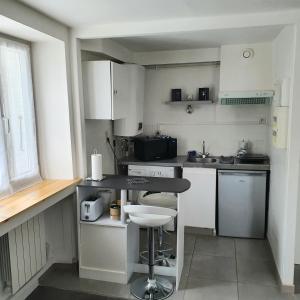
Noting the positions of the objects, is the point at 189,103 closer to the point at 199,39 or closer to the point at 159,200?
the point at 199,39

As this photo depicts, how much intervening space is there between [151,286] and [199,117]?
2420 mm

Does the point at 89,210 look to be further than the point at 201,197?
No

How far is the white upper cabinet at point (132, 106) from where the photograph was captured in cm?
375

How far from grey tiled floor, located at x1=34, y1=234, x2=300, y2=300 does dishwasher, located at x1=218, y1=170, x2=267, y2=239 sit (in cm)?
21

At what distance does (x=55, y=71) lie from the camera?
2910mm

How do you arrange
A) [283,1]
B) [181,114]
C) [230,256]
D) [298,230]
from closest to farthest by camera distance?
[283,1], [298,230], [230,256], [181,114]

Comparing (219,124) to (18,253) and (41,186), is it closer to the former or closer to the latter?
(41,186)

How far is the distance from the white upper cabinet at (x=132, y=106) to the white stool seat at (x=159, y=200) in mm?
1081

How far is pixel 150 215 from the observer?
2.47 meters

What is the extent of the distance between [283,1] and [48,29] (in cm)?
188

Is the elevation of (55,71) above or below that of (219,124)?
above

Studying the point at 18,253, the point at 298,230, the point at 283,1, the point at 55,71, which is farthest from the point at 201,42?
the point at 18,253

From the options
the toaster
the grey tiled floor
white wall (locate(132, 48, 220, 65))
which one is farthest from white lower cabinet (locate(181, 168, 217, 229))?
white wall (locate(132, 48, 220, 65))

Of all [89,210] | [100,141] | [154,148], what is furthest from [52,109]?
[154,148]
